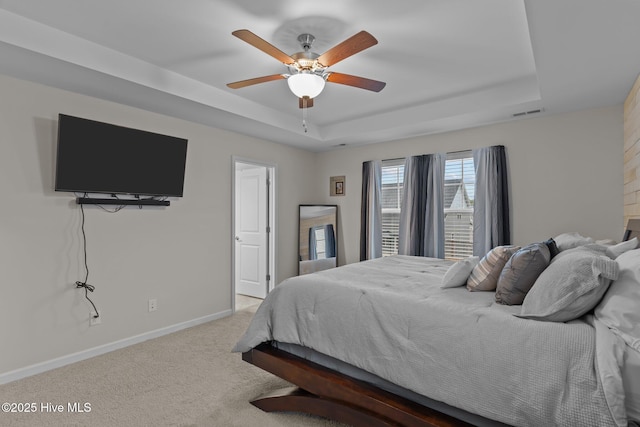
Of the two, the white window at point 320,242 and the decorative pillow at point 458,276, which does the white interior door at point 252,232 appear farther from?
the decorative pillow at point 458,276

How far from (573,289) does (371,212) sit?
3517mm

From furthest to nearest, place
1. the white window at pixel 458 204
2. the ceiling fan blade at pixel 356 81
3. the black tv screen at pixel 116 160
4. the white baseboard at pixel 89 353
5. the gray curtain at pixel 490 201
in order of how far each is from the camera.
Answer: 1. the white window at pixel 458 204
2. the gray curtain at pixel 490 201
3. the black tv screen at pixel 116 160
4. the white baseboard at pixel 89 353
5. the ceiling fan blade at pixel 356 81

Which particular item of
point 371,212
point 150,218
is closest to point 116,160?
point 150,218

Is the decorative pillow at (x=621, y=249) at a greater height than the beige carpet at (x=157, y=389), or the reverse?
the decorative pillow at (x=621, y=249)

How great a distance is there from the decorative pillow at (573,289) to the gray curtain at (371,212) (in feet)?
11.0

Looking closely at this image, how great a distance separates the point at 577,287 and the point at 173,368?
2875 mm

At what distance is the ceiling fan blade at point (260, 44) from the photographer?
1887mm

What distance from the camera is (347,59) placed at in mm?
2750

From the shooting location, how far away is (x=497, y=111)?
3455mm

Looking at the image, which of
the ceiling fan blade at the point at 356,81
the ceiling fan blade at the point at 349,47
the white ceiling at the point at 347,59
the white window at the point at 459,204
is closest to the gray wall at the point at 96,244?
the white ceiling at the point at 347,59

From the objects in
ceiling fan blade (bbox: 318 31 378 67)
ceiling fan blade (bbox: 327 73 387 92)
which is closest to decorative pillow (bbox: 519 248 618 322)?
ceiling fan blade (bbox: 318 31 378 67)

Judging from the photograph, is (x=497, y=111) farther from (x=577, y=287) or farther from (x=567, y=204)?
(x=577, y=287)

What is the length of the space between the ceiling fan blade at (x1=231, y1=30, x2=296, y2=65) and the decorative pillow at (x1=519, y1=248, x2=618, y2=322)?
1.99 metres

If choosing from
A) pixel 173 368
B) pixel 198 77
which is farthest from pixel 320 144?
pixel 173 368
